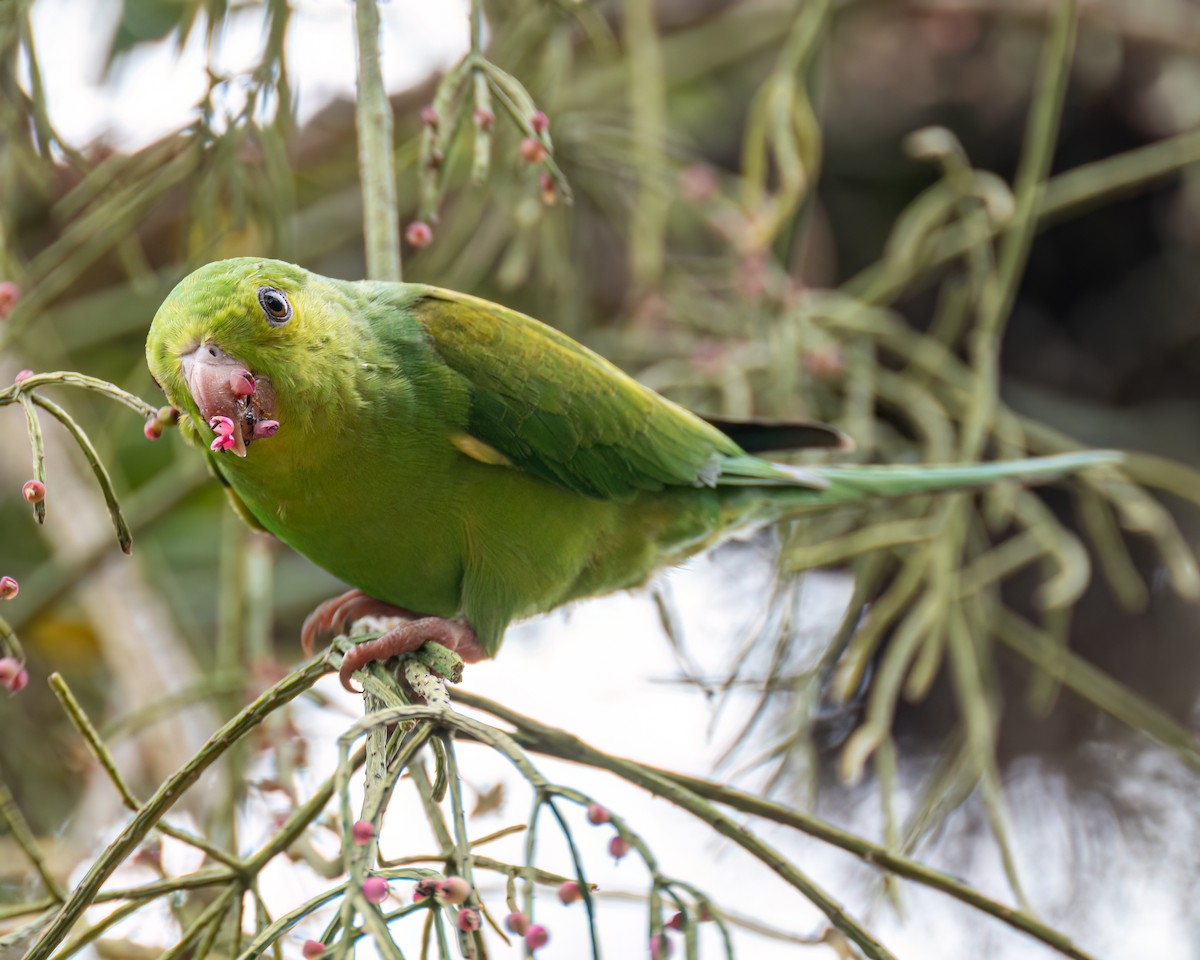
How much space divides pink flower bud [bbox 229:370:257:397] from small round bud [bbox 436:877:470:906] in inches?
33.8

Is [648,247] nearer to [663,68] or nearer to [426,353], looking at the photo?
[426,353]

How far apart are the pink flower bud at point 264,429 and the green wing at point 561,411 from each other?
17.9 inches

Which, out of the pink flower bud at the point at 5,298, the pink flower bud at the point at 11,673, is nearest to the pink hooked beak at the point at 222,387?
the pink flower bud at the point at 5,298

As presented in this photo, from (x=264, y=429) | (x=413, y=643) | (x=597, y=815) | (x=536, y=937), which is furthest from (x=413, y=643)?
(x=536, y=937)

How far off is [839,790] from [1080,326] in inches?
67.5

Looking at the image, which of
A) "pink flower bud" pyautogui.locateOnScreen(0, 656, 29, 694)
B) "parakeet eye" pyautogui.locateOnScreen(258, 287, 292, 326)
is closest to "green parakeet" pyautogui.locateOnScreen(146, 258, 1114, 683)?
"parakeet eye" pyautogui.locateOnScreen(258, 287, 292, 326)

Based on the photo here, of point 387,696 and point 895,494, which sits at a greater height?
point 895,494

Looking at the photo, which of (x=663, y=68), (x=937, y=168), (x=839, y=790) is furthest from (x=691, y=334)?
(x=839, y=790)

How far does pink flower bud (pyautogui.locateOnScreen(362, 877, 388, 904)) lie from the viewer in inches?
41.1

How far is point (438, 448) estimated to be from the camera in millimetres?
2096

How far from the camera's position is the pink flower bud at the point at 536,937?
1128 millimetres

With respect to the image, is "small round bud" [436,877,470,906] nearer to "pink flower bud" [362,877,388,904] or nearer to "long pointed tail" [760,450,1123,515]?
"pink flower bud" [362,877,388,904]

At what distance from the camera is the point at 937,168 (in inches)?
167

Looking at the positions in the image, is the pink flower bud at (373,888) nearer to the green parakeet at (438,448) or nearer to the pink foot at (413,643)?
the pink foot at (413,643)
